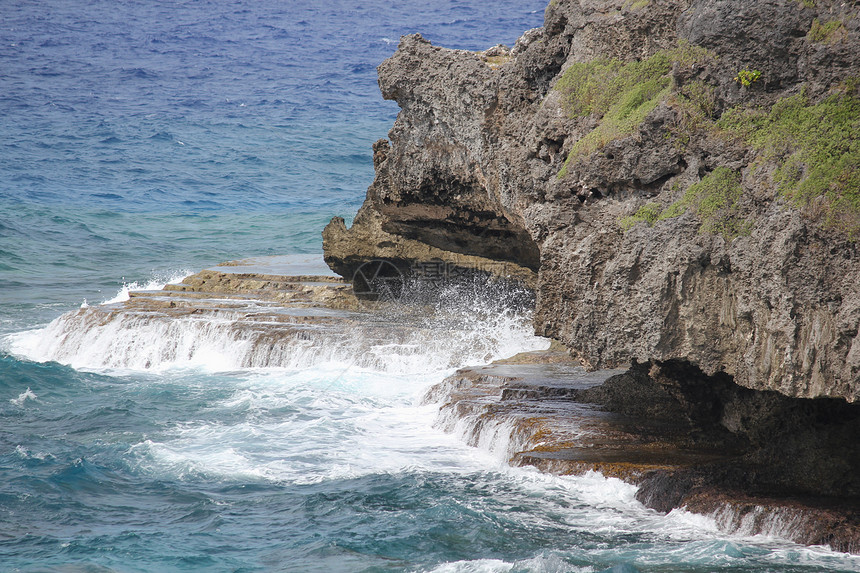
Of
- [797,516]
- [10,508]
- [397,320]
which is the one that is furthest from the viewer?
[397,320]

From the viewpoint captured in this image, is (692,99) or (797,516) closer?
(797,516)

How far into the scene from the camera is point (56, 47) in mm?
56656

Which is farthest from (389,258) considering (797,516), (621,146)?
(797,516)

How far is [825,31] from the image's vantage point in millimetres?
7422

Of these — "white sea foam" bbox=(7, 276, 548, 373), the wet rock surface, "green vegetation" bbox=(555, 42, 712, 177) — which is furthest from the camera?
"white sea foam" bbox=(7, 276, 548, 373)

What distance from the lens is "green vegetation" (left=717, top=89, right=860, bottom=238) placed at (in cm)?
688

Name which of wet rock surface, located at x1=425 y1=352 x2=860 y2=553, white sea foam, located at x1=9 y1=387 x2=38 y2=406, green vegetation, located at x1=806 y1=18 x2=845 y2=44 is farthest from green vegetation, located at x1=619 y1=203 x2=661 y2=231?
white sea foam, located at x1=9 y1=387 x2=38 y2=406

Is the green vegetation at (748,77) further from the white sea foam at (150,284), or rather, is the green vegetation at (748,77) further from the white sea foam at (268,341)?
the white sea foam at (150,284)

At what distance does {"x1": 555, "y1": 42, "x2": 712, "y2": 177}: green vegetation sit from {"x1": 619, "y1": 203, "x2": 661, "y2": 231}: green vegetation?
0.90m

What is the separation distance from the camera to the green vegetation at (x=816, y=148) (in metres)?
6.88

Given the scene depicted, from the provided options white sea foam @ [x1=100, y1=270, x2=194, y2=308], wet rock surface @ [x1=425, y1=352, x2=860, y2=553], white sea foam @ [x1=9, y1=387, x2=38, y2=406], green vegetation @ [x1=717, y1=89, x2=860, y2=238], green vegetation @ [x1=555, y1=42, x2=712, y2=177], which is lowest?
white sea foam @ [x1=9, y1=387, x2=38, y2=406]

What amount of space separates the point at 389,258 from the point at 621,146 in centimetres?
1048

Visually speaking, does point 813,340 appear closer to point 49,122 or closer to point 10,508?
point 10,508

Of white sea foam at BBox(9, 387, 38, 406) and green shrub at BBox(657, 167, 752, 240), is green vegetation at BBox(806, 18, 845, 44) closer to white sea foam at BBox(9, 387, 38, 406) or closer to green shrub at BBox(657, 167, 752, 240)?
green shrub at BBox(657, 167, 752, 240)
